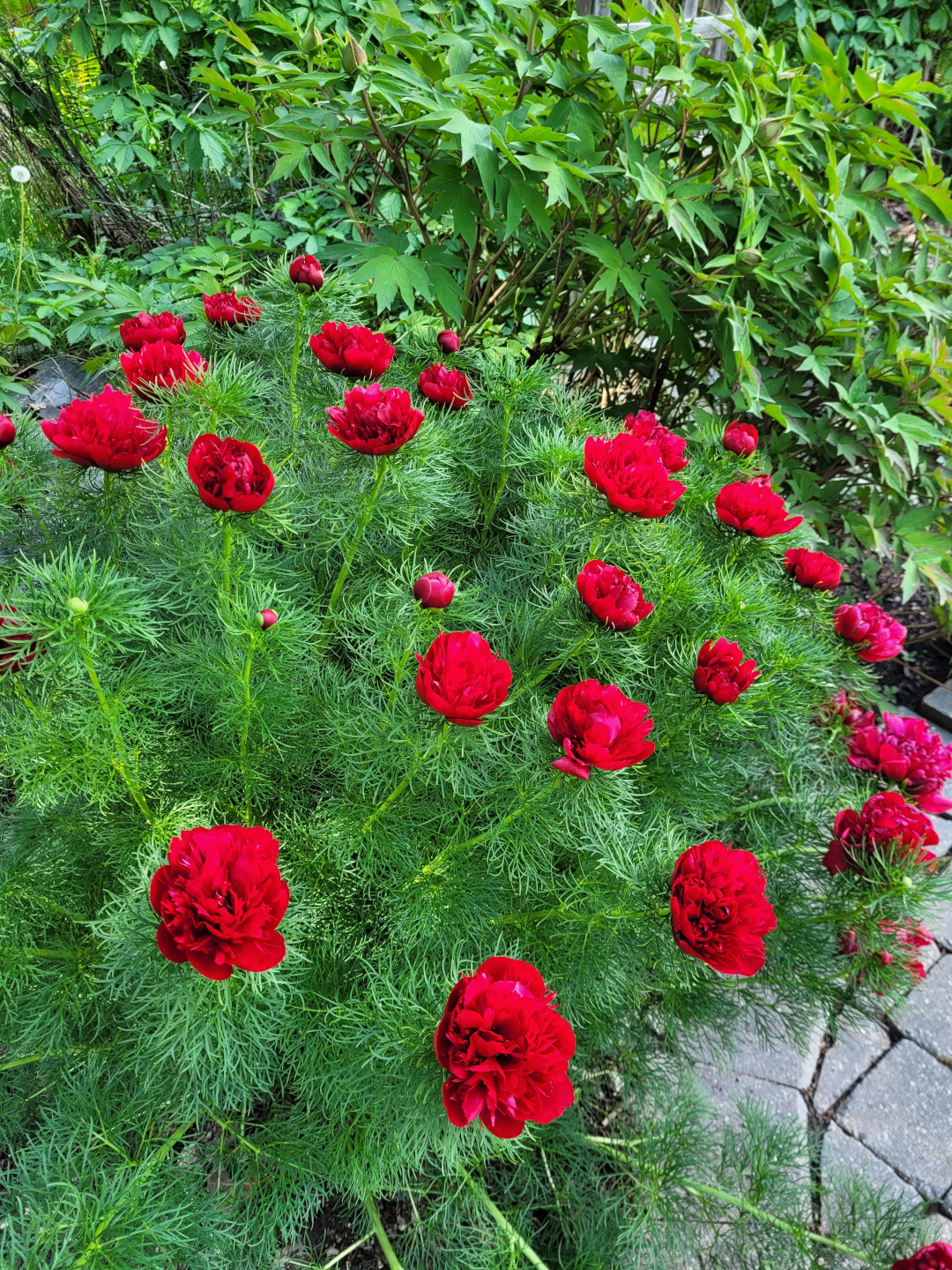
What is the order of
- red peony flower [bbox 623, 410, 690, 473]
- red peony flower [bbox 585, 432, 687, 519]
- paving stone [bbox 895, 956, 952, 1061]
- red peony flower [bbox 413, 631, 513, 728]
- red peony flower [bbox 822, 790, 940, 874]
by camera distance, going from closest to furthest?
red peony flower [bbox 413, 631, 513, 728], red peony flower [bbox 585, 432, 687, 519], red peony flower [bbox 822, 790, 940, 874], red peony flower [bbox 623, 410, 690, 473], paving stone [bbox 895, 956, 952, 1061]

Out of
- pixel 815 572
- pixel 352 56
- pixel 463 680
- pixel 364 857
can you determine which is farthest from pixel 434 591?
pixel 352 56

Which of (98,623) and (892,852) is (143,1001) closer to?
(98,623)

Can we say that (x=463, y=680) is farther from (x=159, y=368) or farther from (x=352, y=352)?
(x=159, y=368)

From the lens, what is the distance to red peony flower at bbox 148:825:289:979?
757 millimetres

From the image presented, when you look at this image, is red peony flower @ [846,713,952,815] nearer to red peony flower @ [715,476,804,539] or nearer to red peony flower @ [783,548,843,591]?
red peony flower @ [783,548,843,591]

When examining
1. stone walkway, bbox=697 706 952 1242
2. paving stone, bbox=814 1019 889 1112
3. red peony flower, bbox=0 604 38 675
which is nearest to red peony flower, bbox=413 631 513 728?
red peony flower, bbox=0 604 38 675

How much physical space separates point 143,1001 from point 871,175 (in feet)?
7.73

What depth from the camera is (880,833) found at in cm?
119

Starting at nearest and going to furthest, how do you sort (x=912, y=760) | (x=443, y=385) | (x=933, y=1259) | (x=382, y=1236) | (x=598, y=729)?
(x=598, y=729), (x=933, y=1259), (x=382, y=1236), (x=912, y=760), (x=443, y=385)

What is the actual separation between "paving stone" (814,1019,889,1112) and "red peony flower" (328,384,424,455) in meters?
1.51

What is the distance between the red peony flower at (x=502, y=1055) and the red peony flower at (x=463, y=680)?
0.27 m

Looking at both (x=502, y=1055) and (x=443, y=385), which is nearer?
(x=502, y=1055)

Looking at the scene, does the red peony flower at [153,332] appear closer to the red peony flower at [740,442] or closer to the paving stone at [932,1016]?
the red peony flower at [740,442]

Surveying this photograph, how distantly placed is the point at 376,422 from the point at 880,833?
96 centimetres
